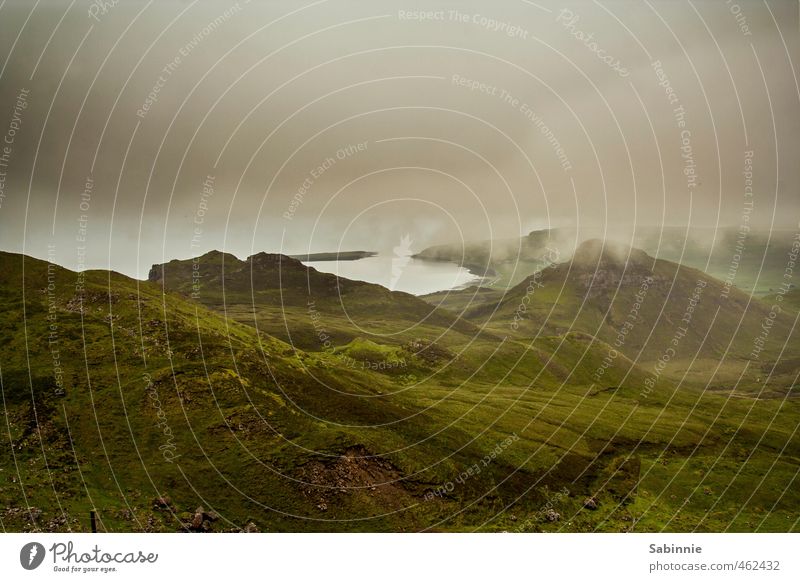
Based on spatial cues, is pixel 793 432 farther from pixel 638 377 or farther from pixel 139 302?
pixel 139 302

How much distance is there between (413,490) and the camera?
5628cm

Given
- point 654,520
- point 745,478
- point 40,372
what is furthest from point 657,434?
point 40,372

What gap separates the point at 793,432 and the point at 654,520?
73.0 m
